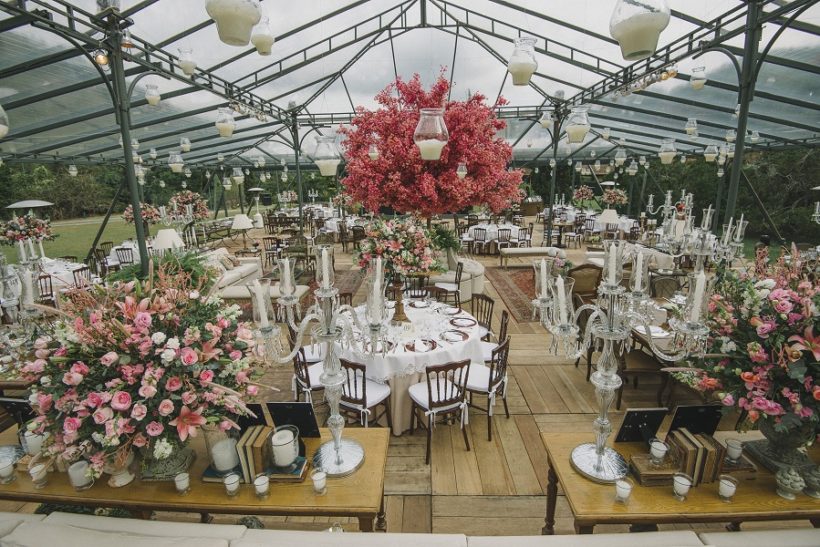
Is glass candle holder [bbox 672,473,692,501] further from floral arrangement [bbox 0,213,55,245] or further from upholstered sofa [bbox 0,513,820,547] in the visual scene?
floral arrangement [bbox 0,213,55,245]

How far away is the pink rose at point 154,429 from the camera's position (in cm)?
163

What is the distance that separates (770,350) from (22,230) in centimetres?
1092

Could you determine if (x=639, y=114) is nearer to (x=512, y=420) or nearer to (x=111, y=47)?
(x=512, y=420)

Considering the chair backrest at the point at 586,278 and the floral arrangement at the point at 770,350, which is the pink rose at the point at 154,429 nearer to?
the floral arrangement at the point at 770,350

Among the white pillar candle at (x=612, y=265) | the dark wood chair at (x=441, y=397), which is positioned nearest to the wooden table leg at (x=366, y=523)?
the dark wood chair at (x=441, y=397)

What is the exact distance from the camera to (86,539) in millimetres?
1651

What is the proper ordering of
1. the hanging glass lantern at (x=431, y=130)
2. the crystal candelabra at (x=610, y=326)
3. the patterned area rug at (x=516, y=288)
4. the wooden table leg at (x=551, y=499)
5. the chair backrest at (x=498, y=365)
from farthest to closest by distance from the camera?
the patterned area rug at (x=516, y=288) < the chair backrest at (x=498, y=365) < the hanging glass lantern at (x=431, y=130) < the wooden table leg at (x=551, y=499) < the crystal candelabra at (x=610, y=326)

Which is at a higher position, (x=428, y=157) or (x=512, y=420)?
(x=428, y=157)

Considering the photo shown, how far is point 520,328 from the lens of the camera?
610 cm

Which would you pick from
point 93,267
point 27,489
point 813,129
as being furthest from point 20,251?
point 813,129

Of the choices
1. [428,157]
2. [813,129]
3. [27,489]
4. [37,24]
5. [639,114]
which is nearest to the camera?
[27,489]

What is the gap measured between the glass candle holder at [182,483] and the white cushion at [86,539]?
21 cm

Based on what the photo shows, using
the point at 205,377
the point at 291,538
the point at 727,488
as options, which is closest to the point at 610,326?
the point at 727,488

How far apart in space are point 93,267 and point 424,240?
8.79 m
